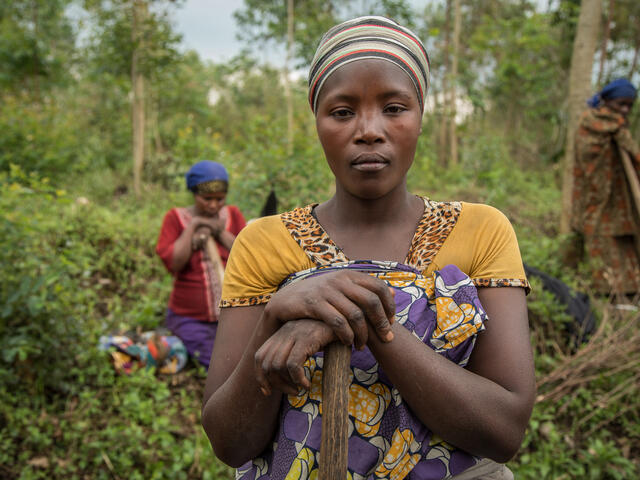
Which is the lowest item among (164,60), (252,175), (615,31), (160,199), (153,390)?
(153,390)

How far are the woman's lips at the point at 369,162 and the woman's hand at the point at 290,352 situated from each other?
403 mm

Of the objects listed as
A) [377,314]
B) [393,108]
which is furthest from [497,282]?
[393,108]

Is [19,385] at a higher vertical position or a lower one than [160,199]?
lower

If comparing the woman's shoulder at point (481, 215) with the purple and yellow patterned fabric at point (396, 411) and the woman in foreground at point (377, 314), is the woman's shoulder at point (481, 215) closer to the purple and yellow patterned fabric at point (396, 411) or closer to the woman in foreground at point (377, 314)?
the woman in foreground at point (377, 314)

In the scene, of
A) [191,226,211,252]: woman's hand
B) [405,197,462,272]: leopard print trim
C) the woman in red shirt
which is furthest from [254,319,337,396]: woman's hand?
[191,226,211,252]: woman's hand

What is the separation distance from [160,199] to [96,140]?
3.15 metres

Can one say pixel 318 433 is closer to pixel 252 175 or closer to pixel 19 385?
pixel 19 385

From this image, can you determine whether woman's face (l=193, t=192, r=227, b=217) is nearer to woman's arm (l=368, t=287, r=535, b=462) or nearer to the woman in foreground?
the woman in foreground

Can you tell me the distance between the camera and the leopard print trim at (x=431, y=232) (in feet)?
3.78

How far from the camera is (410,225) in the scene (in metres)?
1.25

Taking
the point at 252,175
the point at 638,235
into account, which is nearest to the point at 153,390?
the point at 252,175

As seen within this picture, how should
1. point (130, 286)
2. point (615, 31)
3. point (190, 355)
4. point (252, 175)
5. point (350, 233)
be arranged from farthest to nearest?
point (615, 31)
point (252, 175)
point (130, 286)
point (190, 355)
point (350, 233)

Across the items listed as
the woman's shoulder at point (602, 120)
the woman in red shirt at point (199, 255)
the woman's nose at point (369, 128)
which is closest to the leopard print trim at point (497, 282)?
the woman's nose at point (369, 128)

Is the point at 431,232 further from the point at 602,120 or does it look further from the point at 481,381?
the point at 602,120
